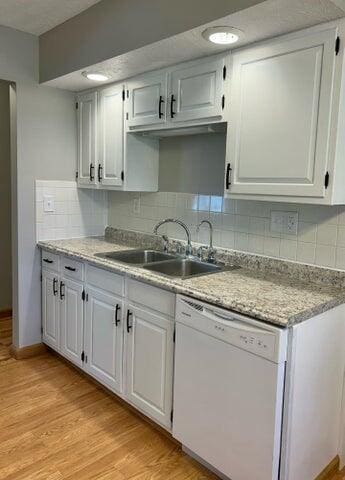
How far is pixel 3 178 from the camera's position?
389 cm

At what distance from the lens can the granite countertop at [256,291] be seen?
1.59 meters

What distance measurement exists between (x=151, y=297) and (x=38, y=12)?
196cm

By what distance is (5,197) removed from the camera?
3922 millimetres

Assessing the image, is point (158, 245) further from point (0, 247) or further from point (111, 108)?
point (0, 247)

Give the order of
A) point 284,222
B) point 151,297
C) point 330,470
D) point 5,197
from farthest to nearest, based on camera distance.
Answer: point 5,197 → point 284,222 → point 151,297 → point 330,470

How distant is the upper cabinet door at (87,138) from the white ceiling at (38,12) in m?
0.55

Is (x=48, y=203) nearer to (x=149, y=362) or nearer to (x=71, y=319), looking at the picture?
(x=71, y=319)

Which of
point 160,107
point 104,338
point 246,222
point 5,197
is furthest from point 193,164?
point 5,197

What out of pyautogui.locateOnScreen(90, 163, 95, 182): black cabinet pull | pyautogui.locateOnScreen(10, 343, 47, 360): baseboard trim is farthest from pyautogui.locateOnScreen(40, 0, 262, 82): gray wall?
pyautogui.locateOnScreen(10, 343, 47, 360): baseboard trim

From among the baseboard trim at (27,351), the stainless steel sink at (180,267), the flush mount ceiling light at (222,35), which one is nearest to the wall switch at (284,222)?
the stainless steel sink at (180,267)

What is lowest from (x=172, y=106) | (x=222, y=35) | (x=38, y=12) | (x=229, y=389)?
(x=229, y=389)

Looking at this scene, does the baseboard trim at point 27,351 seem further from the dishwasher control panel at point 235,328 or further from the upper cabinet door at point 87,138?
the dishwasher control panel at point 235,328

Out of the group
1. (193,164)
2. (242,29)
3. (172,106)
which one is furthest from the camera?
(193,164)

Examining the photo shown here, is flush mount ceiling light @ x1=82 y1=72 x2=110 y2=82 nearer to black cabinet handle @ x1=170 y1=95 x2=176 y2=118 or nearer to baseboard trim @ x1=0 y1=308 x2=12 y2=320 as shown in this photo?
black cabinet handle @ x1=170 y1=95 x2=176 y2=118
